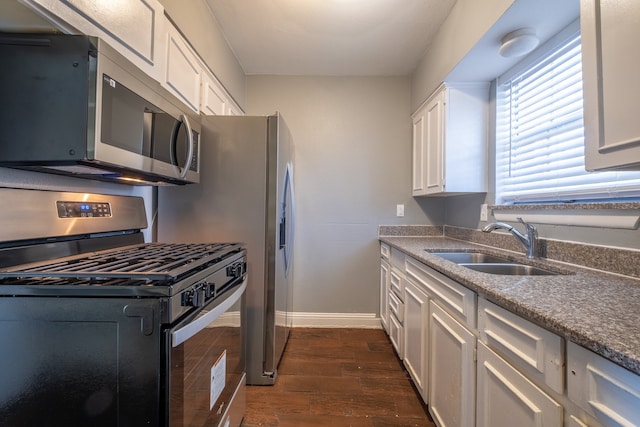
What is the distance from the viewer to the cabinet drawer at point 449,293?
1.11 metres

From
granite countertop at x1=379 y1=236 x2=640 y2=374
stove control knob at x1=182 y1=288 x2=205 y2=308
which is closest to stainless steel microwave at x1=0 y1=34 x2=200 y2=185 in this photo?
stove control knob at x1=182 y1=288 x2=205 y2=308

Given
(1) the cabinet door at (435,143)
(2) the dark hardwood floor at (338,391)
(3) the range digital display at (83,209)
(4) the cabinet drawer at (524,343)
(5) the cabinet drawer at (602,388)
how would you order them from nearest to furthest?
(5) the cabinet drawer at (602,388) → (4) the cabinet drawer at (524,343) → (3) the range digital display at (83,209) → (2) the dark hardwood floor at (338,391) → (1) the cabinet door at (435,143)

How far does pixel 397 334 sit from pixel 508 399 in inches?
52.1

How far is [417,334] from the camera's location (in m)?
1.69

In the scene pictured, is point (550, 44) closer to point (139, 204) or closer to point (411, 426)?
point (411, 426)

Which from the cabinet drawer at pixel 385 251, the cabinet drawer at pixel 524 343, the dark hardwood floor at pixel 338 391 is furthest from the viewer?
the cabinet drawer at pixel 385 251

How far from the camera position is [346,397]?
1773 mm

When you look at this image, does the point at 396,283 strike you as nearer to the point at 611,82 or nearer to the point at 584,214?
the point at 584,214

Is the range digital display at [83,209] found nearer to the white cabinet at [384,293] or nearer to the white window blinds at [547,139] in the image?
the white cabinet at [384,293]

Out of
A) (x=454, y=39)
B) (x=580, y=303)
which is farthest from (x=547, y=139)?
(x=580, y=303)

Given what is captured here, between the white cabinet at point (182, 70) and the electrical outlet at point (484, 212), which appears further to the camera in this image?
the electrical outlet at point (484, 212)

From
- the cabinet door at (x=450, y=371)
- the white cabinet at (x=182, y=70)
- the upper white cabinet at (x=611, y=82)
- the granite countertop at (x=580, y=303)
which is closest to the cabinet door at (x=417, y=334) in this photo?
the cabinet door at (x=450, y=371)

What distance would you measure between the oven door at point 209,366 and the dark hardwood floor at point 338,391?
320 mm

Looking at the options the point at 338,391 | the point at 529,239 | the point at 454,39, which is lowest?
the point at 338,391
